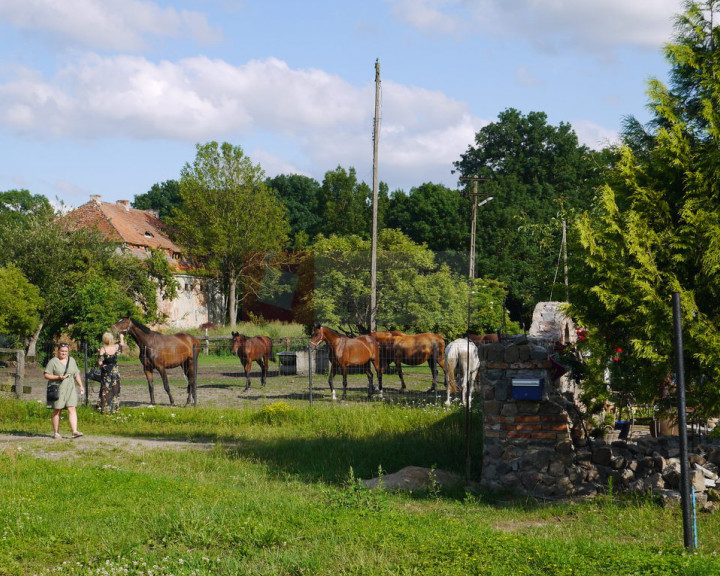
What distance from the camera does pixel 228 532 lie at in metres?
7.55

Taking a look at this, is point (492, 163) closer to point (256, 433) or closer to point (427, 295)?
point (427, 295)

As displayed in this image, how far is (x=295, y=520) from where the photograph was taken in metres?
7.99

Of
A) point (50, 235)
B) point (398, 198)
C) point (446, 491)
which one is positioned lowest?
point (446, 491)

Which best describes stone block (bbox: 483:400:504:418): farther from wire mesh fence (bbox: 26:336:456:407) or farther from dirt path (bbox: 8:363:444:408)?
dirt path (bbox: 8:363:444:408)

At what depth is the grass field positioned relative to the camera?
661cm

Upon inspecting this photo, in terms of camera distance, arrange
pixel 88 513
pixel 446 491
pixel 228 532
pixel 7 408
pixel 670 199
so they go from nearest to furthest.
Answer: pixel 228 532 < pixel 88 513 < pixel 670 199 < pixel 446 491 < pixel 7 408

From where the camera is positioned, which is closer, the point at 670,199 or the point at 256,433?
the point at 670,199

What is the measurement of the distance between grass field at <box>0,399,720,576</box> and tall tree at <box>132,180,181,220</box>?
6749cm

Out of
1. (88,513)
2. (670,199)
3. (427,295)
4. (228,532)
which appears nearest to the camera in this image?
(228,532)

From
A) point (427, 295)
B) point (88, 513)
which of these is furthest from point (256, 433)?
point (427, 295)

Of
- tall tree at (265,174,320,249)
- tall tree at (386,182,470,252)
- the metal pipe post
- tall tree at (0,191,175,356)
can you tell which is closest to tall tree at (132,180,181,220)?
tall tree at (265,174,320,249)

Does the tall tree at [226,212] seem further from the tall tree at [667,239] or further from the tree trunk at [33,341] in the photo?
the tall tree at [667,239]

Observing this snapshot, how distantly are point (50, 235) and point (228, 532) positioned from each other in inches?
1255

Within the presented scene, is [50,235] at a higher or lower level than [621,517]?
higher
